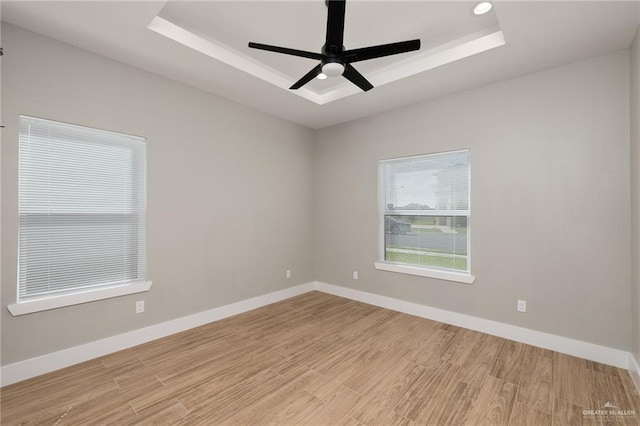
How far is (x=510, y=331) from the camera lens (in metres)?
3.05

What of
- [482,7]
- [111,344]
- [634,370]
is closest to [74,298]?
[111,344]

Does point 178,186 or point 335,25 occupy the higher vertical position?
point 335,25

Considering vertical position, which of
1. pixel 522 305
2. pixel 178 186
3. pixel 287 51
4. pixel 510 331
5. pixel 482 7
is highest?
pixel 482 7

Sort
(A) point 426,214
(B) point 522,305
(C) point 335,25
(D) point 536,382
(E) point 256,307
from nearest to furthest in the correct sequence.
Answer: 1. (C) point 335,25
2. (D) point 536,382
3. (B) point 522,305
4. (A) point 426,214
5. (E) point 256,307

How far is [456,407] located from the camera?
2.01 metres

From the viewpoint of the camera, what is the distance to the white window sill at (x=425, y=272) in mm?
3365

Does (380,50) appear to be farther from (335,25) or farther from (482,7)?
(482,7)

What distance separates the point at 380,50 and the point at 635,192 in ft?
7.78

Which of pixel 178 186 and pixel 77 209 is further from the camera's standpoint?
pixel 178 186

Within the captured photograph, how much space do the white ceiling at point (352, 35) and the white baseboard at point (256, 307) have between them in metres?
2.66

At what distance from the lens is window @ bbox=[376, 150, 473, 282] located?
3484mm

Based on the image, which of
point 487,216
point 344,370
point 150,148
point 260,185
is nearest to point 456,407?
point 344,370

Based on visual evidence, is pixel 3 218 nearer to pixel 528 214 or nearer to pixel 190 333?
pixel 190 333

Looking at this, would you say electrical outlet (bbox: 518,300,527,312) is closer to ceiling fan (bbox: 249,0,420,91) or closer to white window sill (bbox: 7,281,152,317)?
ceiling fan (bbox: 249,0,420,91)
